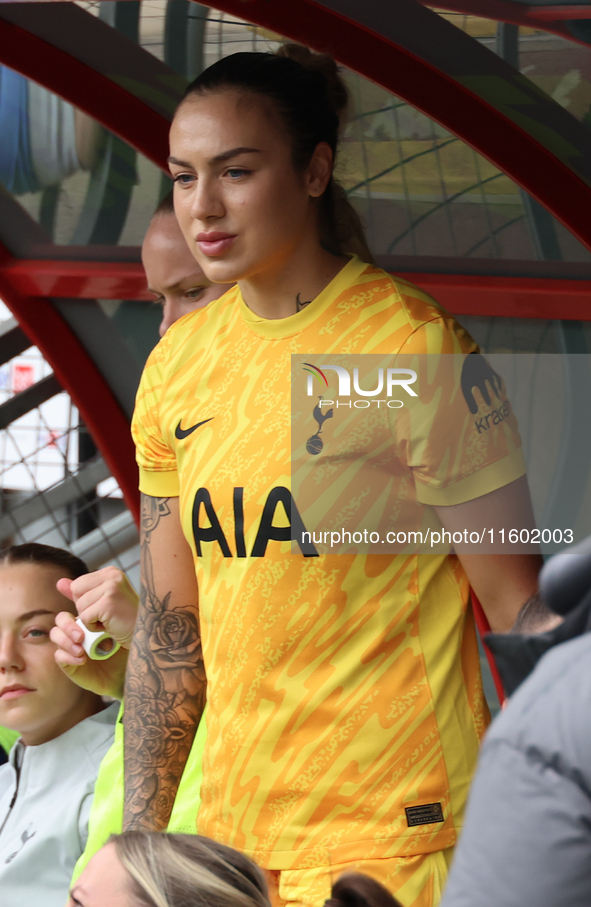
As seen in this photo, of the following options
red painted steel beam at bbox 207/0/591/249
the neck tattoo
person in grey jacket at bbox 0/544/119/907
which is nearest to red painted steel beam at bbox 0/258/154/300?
person in grey jacket at bbox 0/544/119/907

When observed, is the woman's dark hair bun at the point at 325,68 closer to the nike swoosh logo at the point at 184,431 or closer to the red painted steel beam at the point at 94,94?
the nike swoosh logo at the point at 184,431

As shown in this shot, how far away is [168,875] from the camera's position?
138 centimetres

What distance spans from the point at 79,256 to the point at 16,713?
181 cm

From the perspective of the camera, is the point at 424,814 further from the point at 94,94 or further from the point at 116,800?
the point at 94,94

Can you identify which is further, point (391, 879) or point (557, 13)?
point (557, 13)

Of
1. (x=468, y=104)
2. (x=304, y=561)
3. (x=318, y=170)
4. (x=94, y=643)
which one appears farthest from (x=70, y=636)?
(x=468, y=104)

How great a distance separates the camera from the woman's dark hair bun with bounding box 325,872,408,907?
3.66ft

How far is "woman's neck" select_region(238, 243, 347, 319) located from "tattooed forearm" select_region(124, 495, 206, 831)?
42 centimetres

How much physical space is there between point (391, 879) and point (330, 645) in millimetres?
332

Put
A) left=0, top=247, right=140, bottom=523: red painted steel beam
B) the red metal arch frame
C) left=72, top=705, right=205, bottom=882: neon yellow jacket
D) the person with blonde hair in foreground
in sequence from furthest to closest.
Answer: left=0, top=247, right=140, bottom=523: red painted steel beam < the red metal arch frame < left=72, top=705, right=205, bottom=882: neon yellow jacket < the person with blonde hair in foreground

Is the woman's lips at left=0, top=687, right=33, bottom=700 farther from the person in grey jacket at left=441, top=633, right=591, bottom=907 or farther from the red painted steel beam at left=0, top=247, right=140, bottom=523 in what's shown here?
the person in grey jacket at left=441, top=633, right=591, bottom=907

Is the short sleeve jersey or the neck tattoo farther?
the neck tattoo

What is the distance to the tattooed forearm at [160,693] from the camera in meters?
1.85

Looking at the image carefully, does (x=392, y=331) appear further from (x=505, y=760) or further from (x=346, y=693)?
(x=505, y=760)
